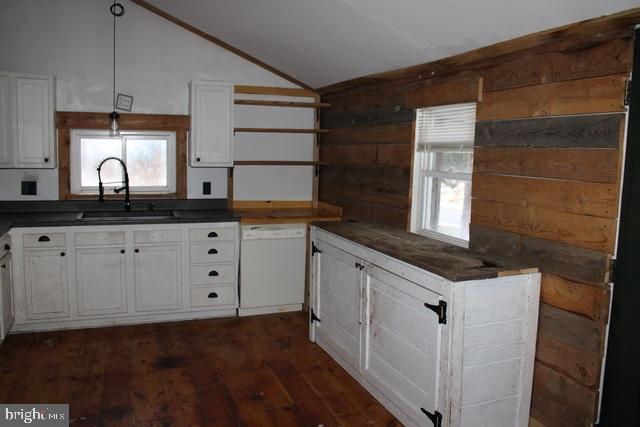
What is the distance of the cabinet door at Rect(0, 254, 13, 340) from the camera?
152 inches

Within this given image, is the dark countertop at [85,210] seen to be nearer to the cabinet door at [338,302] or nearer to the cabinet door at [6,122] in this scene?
the cabinet door at [6,122]

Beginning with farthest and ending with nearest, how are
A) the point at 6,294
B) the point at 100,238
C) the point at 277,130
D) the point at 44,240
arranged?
the point at 277,130 → the point at 100,238 → the point at 44,240 → the point at 6,294

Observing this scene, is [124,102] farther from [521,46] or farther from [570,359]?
[570,359]

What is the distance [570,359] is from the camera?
8.42 ft

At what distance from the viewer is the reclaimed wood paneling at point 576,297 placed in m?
2.41

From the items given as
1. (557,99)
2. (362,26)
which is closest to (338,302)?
(362,26)

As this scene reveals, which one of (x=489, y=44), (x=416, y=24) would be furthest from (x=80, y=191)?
(x=489, y=44)

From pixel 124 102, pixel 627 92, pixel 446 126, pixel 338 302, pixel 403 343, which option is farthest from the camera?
pixel 124 102

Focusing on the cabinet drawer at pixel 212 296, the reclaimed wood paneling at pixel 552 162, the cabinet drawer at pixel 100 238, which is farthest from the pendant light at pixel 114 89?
the reclaimed wood paneling at pixel 552 162

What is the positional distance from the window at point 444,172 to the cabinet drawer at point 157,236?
A: 1979 mm

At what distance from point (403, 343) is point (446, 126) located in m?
1.41

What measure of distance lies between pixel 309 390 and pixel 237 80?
3005 millimetres

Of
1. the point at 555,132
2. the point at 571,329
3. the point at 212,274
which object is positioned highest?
the point at 555,132

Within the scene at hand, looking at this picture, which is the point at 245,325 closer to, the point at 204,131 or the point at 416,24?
the point at 204,131
